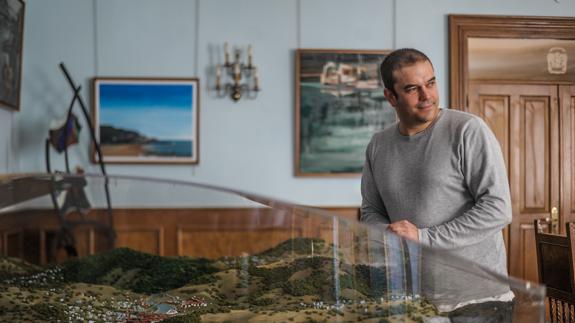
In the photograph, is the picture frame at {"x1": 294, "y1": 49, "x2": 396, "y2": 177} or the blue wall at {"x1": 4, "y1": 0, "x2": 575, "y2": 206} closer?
the blue wall at {"x1": 4, "y1": 0, "x2": 575, "y2": 206}

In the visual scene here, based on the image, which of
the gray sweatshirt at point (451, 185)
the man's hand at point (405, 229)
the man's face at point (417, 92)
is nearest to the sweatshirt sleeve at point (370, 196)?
the gray sweatshirt at point (451, 185)

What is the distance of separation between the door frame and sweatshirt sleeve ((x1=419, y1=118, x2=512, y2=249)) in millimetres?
3832

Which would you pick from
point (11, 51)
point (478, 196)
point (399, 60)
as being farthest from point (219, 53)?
point (478, 196)

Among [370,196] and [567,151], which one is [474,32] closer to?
[567,151]

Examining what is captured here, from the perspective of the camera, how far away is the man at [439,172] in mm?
2062

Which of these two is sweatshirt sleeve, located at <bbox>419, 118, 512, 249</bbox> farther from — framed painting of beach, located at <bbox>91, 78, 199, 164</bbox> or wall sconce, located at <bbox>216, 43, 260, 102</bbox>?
framed painting of beach, located at <bbox>91, 78, 199, 164</bbox>

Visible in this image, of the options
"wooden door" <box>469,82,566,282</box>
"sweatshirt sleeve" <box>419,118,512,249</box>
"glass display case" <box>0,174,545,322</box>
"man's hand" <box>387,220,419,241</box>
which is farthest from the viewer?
"wooden door" <box>469,82,566,282</box>

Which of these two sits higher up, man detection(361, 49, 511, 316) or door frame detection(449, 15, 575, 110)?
door frame detection(449, 15, 575, 110)

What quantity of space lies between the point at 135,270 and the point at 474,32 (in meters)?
5.04

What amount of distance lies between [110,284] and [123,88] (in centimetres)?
445

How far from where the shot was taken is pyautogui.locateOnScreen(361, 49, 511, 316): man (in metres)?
2.06

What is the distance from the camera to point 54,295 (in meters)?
1.40

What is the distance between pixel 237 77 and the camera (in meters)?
5.70

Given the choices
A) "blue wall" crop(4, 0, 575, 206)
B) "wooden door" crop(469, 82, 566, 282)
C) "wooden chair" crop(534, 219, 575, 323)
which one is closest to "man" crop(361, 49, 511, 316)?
"wooden chair" crop(534, 219, 575, 323)
